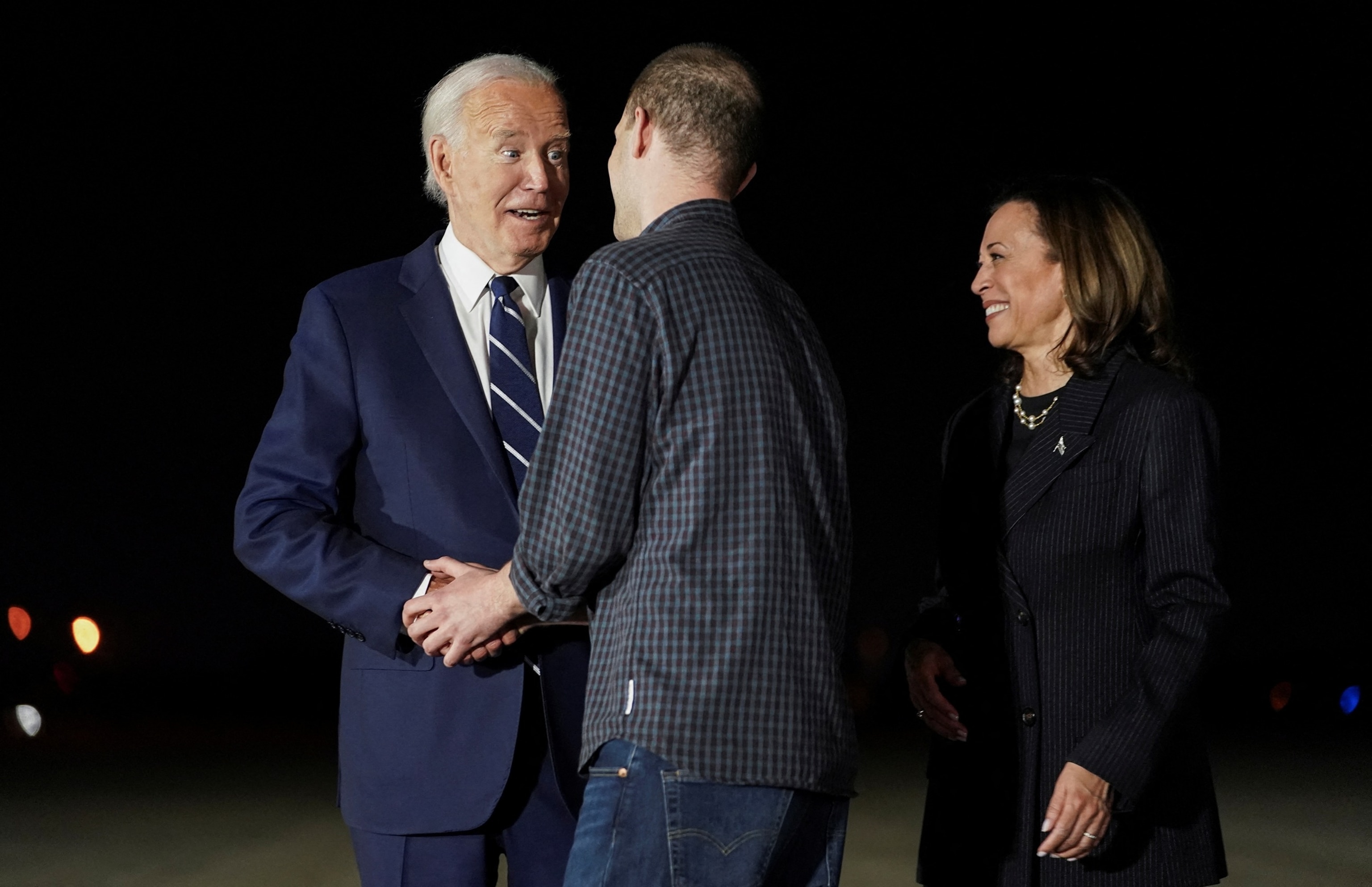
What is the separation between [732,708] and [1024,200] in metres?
1.08

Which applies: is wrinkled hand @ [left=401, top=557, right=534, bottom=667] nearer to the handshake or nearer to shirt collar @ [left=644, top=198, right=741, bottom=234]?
the handshake

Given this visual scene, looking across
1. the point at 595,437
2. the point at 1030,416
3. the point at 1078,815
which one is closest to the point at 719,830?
the point at 595,437

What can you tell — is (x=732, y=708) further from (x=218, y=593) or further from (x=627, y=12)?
(x=218, y=593)

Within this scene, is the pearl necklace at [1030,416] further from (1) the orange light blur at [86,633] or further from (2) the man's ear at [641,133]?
(1) the orange light blur at [86,633]

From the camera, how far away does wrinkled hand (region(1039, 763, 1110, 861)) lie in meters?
1.65

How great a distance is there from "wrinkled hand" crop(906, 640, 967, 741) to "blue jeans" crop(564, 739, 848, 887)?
637mm

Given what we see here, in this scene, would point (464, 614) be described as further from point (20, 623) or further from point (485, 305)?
point (20, 623)

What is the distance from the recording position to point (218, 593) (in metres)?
5.00

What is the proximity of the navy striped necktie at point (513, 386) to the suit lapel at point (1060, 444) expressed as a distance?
675 mm

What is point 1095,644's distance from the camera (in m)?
1.78

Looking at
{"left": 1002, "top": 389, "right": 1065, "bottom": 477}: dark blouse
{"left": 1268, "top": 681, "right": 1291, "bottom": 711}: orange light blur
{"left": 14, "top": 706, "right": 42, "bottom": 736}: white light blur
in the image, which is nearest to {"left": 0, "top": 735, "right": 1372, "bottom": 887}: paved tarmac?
{"left": 14, "top": 706, "right": 42, "bottom": 736}: white light blur

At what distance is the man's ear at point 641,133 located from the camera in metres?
1.44

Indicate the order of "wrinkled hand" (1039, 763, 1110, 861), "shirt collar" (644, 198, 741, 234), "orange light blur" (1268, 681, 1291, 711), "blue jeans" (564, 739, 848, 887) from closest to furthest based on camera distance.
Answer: "blue jeans" (564, 739, 848, 887), "shirt collar" (644, 198, 741, 234), "wrinkled hand" (1039, 763, 1110, 861), "orange light blur" (1268, 681, 1291, 711)

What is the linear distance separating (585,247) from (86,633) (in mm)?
2383
